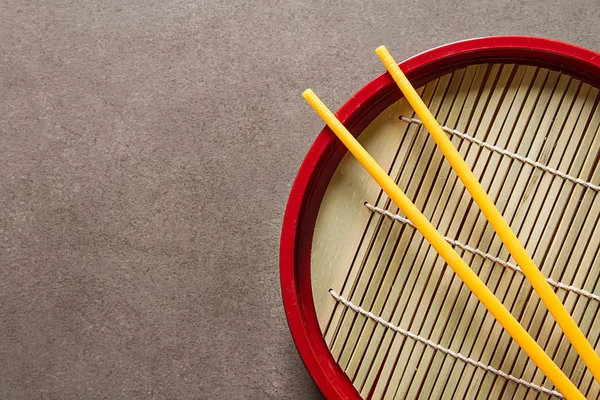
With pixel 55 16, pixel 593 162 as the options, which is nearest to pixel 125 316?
pixel 55 16

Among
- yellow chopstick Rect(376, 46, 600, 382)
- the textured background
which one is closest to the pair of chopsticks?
yellow chopstick Rect(376, 46, 600, 382)

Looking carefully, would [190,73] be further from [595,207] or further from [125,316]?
[595,207]

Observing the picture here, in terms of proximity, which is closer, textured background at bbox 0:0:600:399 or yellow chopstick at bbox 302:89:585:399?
yellow chopstick at bbox 302:89:585:399

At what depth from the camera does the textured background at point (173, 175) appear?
3.55 feet

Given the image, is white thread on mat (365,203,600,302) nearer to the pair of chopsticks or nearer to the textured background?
the pair of chopsticks

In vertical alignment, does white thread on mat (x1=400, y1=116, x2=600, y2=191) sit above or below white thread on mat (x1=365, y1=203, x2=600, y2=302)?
above

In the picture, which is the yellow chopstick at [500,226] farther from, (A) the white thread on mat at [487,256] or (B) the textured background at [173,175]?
(B) the textured background at [173,175]

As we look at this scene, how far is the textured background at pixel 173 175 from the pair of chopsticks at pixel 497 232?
1.02 ft

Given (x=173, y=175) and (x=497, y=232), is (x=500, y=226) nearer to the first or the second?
(x=497, y=232)

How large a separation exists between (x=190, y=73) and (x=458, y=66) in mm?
542

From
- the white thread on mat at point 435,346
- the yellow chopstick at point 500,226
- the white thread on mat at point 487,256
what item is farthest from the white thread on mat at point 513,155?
the white thread on mat at point 435,346

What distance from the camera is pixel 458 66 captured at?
0.83 meters

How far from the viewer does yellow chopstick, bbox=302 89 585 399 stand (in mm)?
746

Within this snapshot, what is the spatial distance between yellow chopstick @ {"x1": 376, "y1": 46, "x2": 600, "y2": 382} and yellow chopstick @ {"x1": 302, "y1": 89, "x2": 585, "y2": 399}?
4cm
